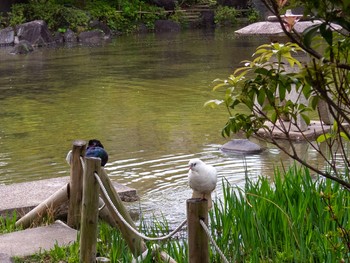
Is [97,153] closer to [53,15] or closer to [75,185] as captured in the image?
[75,185]

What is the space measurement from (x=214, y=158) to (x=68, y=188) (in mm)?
2870

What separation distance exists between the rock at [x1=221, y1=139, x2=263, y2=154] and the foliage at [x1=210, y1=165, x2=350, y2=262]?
347 centimetres

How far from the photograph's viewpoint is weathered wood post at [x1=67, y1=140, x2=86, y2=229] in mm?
4980

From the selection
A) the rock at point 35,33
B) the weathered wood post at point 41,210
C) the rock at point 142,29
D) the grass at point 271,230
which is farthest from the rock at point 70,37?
the grass at point 271,230

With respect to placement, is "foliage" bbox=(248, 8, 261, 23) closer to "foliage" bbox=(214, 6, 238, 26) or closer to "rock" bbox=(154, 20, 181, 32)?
"foliage" bbox=(214, 6, 238, 26)

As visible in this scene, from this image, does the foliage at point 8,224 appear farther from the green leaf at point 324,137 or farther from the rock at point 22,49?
the rock at point 22,49

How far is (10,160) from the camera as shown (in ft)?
26.6

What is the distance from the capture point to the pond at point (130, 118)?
23.8ft

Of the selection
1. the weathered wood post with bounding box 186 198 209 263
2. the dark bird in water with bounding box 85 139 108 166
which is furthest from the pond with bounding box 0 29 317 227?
the weathered wood post with bounding box 186 198 209 263

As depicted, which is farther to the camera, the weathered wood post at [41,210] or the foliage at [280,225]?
the weathered wood post at [41,210]

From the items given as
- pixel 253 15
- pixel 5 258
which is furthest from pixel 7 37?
pixel 5 258

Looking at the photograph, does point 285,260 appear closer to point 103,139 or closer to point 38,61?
point 103,139

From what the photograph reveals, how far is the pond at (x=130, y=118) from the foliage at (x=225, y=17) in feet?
35.1

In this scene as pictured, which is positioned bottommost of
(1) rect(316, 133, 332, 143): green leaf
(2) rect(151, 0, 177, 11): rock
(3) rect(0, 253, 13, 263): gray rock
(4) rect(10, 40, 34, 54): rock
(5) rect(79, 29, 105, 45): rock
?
(3) rect(0, 253, 13, 263): gray rock
